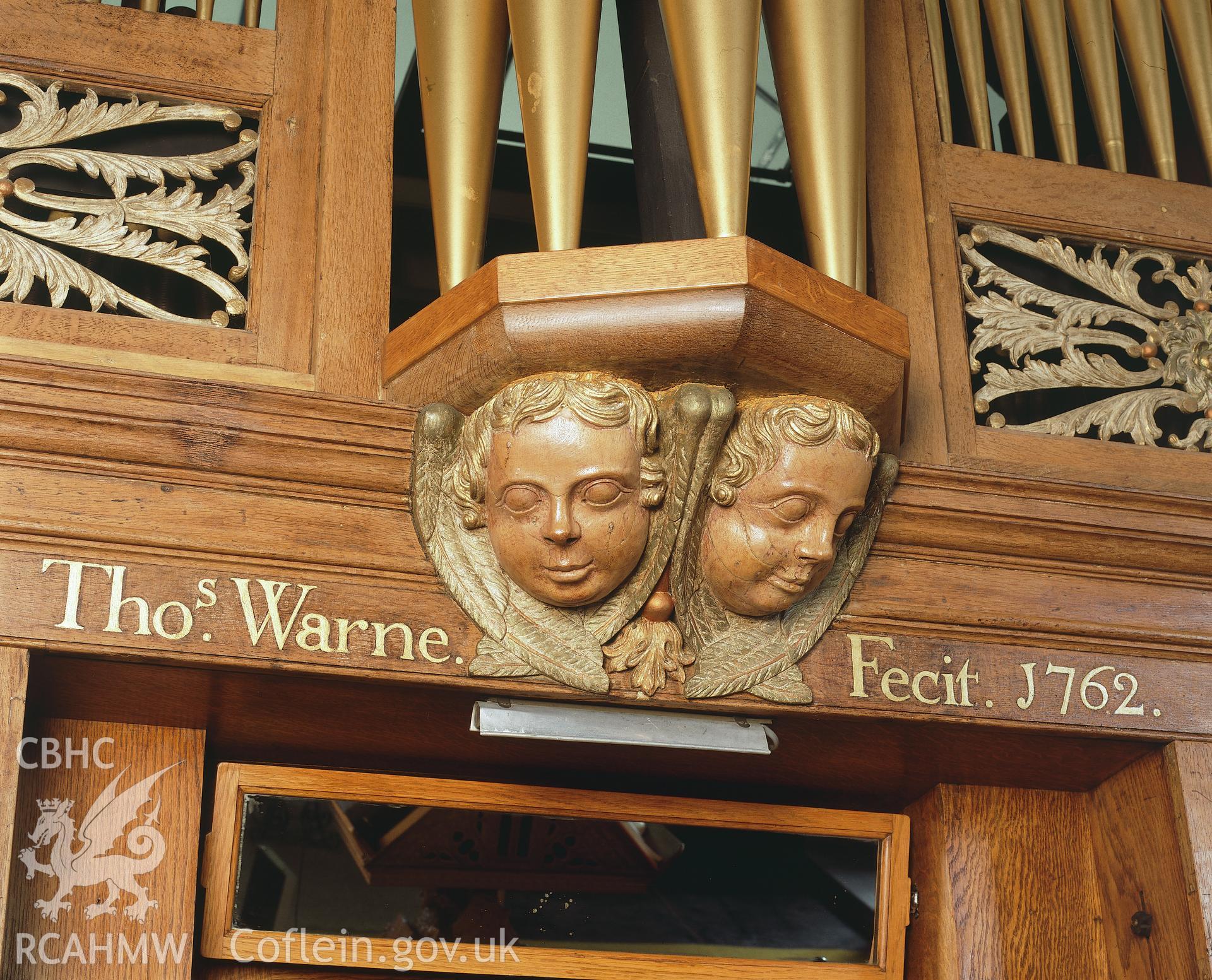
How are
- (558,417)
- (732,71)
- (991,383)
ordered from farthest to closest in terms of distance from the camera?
1. (991,383)
2. (732,71)
3. (558,417)

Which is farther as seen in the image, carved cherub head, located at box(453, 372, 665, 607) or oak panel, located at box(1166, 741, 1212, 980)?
oak panel, located at box(1166, 741, 1212, 980)

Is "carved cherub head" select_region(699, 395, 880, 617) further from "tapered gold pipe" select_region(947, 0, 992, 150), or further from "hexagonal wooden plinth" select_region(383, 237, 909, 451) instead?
"tapered gold pipe" select_region(947, 0, 992, 150)

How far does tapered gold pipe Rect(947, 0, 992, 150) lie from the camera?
258 cm

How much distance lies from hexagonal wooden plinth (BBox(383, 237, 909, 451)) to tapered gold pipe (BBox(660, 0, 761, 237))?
0.48ft

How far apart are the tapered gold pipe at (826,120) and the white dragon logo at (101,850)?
118cm

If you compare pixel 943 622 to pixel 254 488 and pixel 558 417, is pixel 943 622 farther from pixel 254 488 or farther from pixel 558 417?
pixel 254 488

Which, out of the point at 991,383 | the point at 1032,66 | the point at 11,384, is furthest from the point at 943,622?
the point at 1032,66

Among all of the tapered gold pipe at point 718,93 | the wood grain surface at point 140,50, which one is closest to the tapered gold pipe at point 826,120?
the tapered gold pipe at point 718,93

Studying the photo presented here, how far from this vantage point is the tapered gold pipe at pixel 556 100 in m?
1.99

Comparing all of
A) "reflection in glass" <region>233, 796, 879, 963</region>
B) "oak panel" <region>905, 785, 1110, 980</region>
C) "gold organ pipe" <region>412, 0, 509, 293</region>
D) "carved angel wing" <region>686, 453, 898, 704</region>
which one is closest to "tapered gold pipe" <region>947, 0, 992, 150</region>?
"carved angel wing" <region>686, 453, 898, 704</region>

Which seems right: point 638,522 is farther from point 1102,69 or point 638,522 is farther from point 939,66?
point 1102,69

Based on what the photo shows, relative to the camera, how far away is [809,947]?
7.54ft

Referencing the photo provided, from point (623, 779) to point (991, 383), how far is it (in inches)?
32.6

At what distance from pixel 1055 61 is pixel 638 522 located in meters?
1.29
